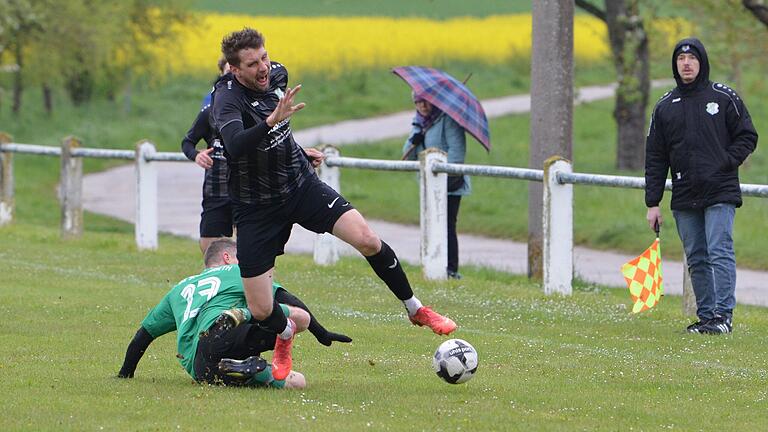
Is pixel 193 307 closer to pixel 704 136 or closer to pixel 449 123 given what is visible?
pixel 704 136

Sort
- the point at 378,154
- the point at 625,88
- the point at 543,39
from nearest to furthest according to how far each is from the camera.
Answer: the point at 543,39
the point at 625,88
the point at 378,154

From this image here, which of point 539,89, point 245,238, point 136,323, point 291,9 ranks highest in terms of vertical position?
point 291,9

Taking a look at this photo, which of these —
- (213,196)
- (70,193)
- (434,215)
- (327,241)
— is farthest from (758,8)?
(213,196)

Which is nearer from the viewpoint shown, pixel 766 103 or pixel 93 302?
pixel 93 302

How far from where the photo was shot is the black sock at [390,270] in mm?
8297

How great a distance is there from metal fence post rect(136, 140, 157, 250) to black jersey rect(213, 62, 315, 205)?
360 inches

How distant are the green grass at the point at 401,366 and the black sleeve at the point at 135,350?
112 millimetres

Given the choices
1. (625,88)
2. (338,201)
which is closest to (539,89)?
(338,201)

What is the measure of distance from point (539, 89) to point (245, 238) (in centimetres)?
683

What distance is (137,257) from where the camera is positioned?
16188 mm

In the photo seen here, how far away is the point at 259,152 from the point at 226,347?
3.60ft

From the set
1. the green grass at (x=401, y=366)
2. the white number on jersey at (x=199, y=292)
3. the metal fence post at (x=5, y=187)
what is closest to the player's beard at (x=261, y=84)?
the white number on jersey at (x=199, y=292)

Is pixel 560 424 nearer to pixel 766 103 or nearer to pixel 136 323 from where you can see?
pixel 136 323

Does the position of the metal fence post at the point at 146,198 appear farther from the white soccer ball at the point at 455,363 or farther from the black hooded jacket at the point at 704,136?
the white soccer ball at the point at 455,363
